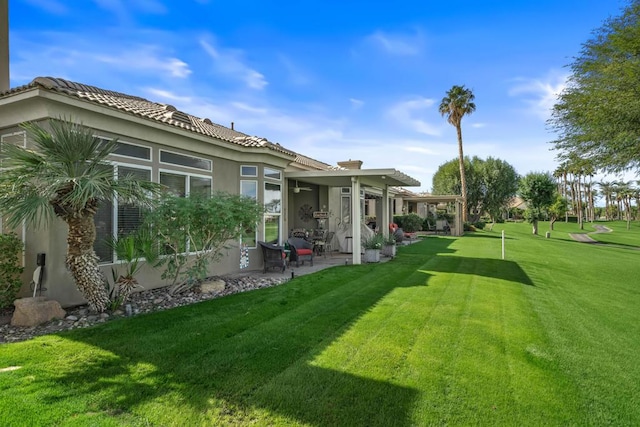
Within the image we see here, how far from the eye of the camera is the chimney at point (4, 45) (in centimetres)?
908

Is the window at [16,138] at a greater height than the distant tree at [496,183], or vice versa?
the distant tree at [496,183]

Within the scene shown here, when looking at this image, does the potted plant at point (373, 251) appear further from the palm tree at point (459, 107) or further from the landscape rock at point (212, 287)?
the palm tree at point (459, 107)

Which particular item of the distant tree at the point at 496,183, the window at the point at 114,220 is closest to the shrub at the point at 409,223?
the distant tree at the point at 496,183

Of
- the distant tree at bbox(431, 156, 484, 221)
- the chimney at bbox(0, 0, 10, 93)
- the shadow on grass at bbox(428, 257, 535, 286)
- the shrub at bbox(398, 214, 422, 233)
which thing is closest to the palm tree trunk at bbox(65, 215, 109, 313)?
the chimney at bbox(0, 0, 10, 93)

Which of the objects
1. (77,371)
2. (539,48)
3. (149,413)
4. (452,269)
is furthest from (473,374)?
(539,48)

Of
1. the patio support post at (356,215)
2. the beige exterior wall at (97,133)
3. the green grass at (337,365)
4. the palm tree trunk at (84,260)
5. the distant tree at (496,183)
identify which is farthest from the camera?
the distant tree at (496,183)

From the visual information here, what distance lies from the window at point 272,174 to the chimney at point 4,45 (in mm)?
7083

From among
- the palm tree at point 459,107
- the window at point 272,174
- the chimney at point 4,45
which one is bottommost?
the window at point 272,174

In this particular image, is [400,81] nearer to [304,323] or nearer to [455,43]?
[455,43]

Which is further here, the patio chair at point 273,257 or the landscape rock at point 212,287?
the patio chair at point 273,257

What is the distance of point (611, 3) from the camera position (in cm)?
1045

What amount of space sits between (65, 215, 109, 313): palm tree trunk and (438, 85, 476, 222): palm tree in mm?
31884

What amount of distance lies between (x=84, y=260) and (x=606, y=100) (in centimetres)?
1294

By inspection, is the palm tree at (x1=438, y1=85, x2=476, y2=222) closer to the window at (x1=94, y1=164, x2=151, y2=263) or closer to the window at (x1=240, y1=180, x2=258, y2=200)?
the window at (x1=240, y1=180, x2=258, y2=200)
